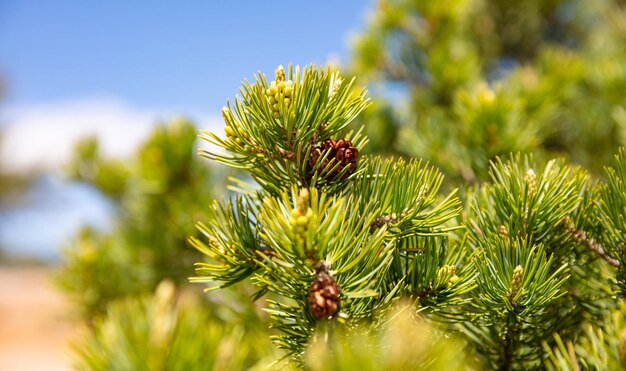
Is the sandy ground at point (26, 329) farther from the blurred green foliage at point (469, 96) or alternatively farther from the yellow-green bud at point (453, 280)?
the yellow-green bud at point (453, 280)

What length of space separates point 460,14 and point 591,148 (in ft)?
1.23

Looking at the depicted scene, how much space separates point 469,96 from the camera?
2.32 ft

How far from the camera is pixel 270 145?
12.9 inches

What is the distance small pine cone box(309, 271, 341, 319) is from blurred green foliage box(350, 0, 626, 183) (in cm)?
37

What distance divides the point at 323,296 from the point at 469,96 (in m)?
0.52

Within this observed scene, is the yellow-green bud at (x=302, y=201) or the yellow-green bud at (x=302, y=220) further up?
the yellow-green bud at (x=302, y=201)

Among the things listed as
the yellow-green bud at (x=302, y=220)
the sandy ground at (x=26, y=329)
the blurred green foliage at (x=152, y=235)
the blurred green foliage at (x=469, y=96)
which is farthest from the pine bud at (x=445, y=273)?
the sandy ground at (x=26, y=329)

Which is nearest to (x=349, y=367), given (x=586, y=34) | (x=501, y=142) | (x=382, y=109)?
(x=501, y=142)

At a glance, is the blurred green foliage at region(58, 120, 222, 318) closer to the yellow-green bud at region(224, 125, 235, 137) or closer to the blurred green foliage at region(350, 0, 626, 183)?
the blurred green foliage at region(350, 0, 626, 183)

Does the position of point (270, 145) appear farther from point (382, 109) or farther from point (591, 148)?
point (591, 148)

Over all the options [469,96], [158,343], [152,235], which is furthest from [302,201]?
[152,235]

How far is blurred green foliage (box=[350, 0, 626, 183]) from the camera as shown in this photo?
630 mm

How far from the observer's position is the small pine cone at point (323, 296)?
0.28 m

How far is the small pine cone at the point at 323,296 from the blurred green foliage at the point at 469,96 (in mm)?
373
